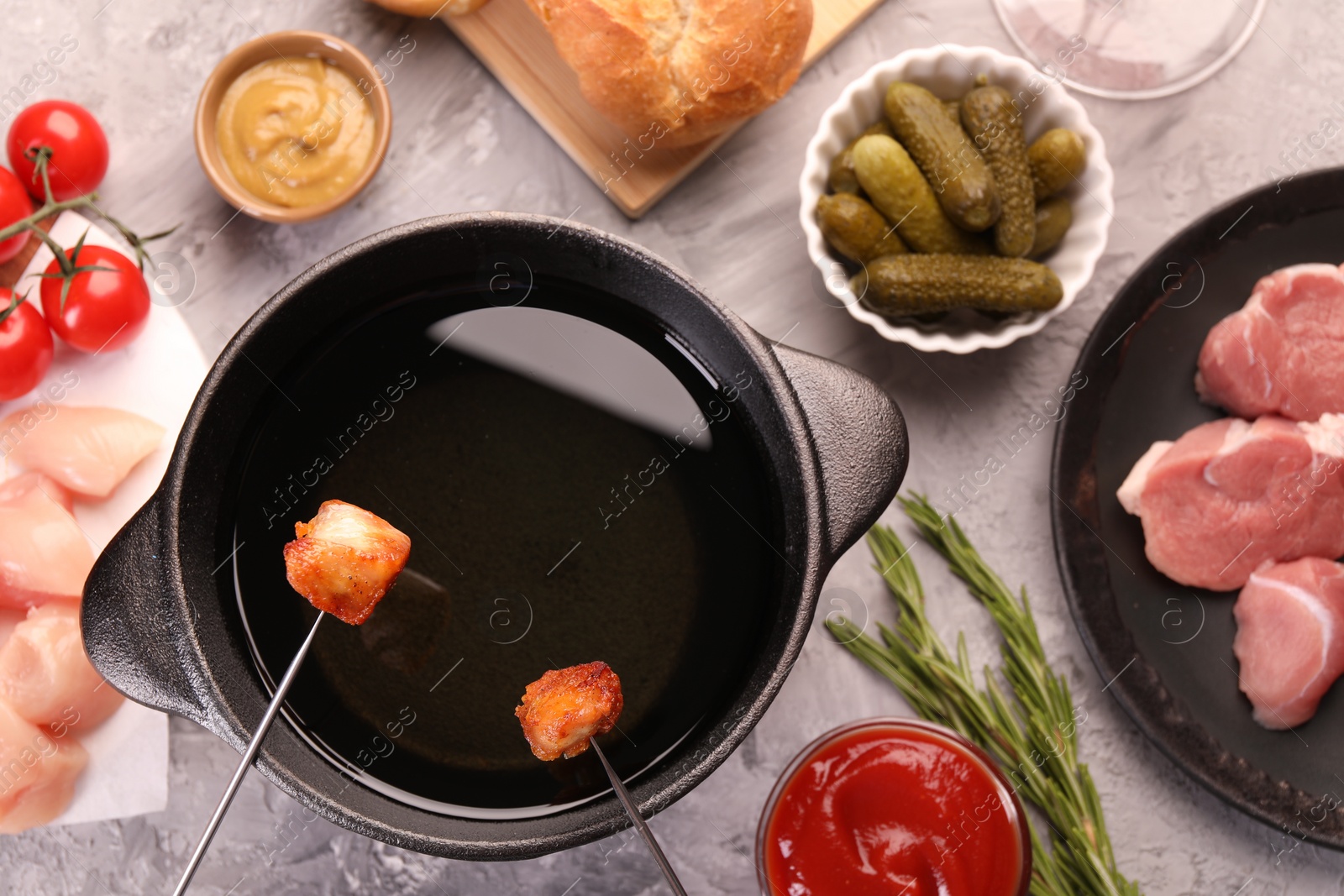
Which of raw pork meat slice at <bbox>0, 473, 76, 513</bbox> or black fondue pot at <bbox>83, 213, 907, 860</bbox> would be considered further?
raw pork meat slice at <bbox>0, 473, 76, 513</bbox>

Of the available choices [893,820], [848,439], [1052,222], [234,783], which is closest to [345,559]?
[234,783]

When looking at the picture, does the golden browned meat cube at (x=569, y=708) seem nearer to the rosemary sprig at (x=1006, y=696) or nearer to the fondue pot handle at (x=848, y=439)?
the fondue pot handle at (x=848, y=439)

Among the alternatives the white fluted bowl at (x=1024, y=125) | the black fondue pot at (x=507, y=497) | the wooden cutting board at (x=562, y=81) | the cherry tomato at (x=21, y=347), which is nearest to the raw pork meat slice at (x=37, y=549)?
the cherry tomato at (x=21, y=347)

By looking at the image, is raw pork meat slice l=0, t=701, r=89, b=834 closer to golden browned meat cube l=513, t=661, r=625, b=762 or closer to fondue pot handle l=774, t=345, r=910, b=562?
golden browned meat cube l=513, t=661, r=625, b=762

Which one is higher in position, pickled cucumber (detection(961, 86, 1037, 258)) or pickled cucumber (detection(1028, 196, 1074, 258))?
pickled cucumber (detection(961, 86, 1037, 258))

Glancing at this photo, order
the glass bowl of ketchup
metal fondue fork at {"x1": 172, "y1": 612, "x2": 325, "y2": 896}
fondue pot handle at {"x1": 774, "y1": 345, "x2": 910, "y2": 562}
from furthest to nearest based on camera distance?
1. the glass bowl of ketchup
2. fondue pot handle at {"x1": 774, "y1": 345, "x2": 910, "y2": 562}
3. metal fondue fork at {"x1": 172, "y1": 612, "x2": 325, "y2": 896}

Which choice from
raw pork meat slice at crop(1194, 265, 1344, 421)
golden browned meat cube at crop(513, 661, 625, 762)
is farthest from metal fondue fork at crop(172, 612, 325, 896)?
raw pork meat slice at crop(1194, 265, 1344, 421)
